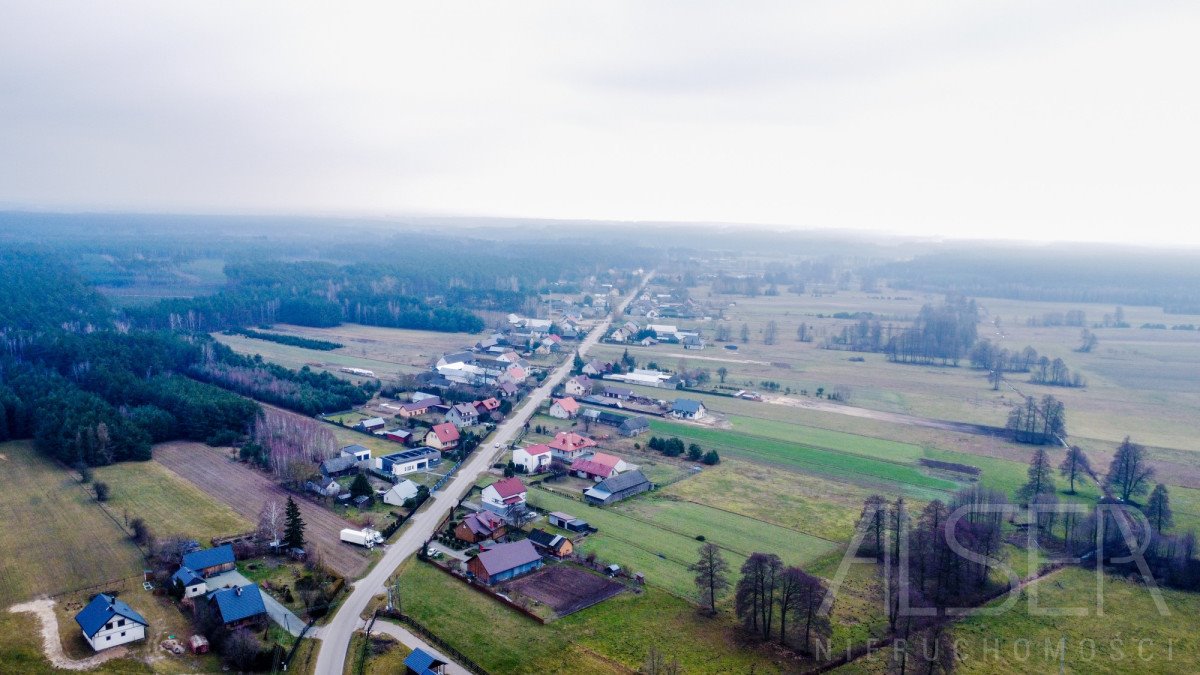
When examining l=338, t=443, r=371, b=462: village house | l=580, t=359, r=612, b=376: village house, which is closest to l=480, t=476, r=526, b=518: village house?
l=338, t=443, r=371, b=462: village house

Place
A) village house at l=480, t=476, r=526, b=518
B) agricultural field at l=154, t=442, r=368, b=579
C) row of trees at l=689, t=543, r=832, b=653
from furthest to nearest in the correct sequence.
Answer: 1. village house at l=480, t=476, r=526, b=518
2. agricultural field at l=154, t=442, r=368, b=579
3. row of trees at l=689, t=543, r=832, b=653

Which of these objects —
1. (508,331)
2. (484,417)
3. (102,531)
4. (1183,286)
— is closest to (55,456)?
(102,531)

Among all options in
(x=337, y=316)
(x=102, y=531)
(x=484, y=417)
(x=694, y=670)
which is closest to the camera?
(x=694, y=670)

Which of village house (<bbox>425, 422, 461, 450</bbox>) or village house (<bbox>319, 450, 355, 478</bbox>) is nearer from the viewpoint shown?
village house (<bbox>319, 450, 355, 478</bbox>)

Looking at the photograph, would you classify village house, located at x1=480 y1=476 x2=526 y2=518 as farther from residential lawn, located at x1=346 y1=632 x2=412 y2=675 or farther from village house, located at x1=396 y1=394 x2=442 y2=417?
village house, located at x1=396 y1=394 x2=442 y2=417

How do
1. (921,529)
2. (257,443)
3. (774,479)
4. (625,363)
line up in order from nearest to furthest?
1. (921,529)
2. (774,479)
3. (257,443)
4. (625,363)

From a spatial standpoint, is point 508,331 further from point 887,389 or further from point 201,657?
point 201,657

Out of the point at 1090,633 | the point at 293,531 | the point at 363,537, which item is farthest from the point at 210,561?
the point at 1090,633
